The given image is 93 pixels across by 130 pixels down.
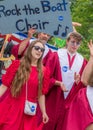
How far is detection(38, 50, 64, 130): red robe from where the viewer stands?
Answer: 8.66 metres

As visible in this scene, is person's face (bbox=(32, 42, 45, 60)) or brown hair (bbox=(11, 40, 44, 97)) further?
person's face (bbox=(32, 42, 45, 60))

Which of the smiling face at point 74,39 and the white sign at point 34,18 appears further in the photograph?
the smiling face at point 74,39

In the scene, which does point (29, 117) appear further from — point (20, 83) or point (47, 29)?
point (47, 29)

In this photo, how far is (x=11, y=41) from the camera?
987cm

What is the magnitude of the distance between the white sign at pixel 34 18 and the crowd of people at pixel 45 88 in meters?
0.16

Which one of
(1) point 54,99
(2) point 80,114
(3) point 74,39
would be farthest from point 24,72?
(1) point 54,99

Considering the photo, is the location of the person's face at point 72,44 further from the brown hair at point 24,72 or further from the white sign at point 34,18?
the brown hair at point 24,72

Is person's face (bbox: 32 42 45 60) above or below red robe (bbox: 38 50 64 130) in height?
above

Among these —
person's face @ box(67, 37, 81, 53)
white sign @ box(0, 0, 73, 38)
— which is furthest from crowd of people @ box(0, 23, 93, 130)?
white sign @ box(0, 0, 73, 38)

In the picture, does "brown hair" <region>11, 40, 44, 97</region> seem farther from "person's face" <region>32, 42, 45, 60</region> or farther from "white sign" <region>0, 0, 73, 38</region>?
"white sign" <region>0, 0, 73, 38</region>

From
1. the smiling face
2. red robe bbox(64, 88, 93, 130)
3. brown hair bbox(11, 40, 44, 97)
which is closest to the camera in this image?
red robe bbox(64, 88, 93, 130)

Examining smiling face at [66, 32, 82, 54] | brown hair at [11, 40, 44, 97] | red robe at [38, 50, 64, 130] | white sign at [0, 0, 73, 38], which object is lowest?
red robe at [38, 50, 64, 130]

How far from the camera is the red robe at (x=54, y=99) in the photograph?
8.66 metres

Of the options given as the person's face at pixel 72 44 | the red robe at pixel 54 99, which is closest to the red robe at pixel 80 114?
the person's face at pixel 72 44
